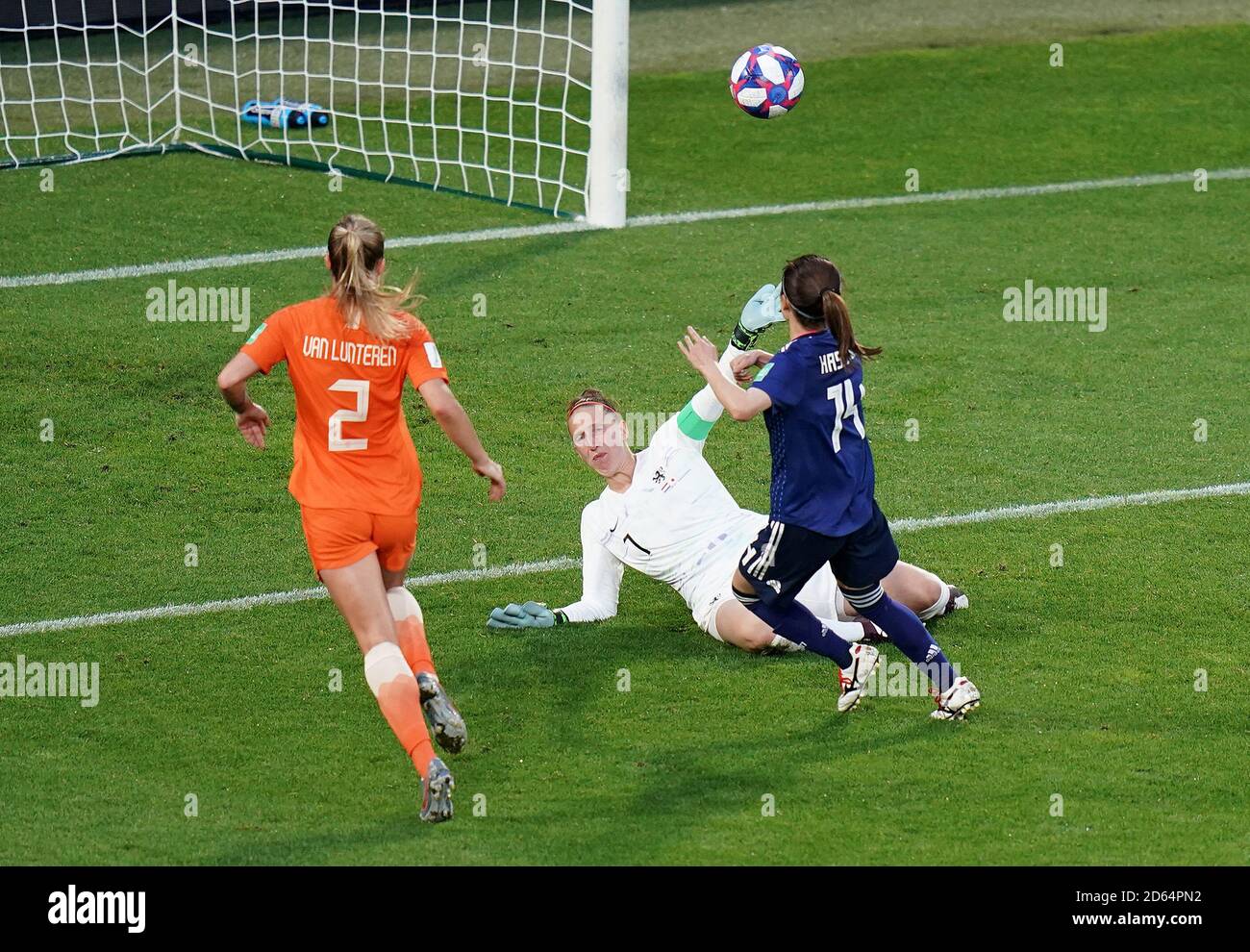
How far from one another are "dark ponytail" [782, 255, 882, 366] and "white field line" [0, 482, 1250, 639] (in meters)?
2.59

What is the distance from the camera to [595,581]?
26.1ft

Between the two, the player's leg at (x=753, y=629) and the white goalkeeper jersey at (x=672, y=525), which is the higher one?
the white goalkeeper jersey at (x=672, y=525)

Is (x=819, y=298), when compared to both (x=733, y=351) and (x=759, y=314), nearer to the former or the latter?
(x=759, y=314)

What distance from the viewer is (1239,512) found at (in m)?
9.25

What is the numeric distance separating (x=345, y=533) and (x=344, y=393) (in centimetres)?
48

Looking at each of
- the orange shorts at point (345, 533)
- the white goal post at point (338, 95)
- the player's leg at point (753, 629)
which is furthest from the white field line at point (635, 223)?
the orange shorts at point (345, 533)

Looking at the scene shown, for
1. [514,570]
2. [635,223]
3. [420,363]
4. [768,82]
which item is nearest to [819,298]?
[420,363]

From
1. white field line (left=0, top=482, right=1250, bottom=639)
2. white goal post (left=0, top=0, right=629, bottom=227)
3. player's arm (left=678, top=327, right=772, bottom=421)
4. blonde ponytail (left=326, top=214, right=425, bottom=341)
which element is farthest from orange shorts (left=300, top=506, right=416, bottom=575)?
white goal post (left=0, top=0, right=629, bottom=227)

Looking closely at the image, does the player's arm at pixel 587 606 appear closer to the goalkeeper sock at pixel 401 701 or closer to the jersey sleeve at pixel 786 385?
the jersey sleeve at pixel 786 385

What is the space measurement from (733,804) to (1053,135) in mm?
11444

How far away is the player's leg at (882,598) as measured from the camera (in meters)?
6.72

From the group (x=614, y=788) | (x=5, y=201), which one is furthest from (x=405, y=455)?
(x=5, y=201)

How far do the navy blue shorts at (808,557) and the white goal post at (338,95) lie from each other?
23.0ft

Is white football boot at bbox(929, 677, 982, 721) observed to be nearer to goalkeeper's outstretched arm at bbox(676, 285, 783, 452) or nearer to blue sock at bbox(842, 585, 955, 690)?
blue sock at bbox(842, 585, 955, 690)
